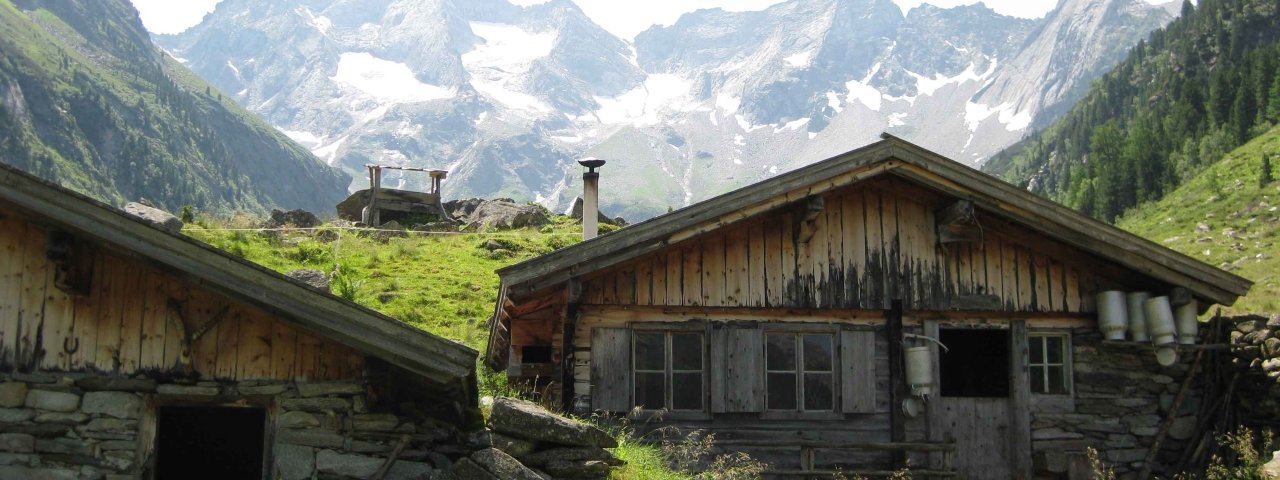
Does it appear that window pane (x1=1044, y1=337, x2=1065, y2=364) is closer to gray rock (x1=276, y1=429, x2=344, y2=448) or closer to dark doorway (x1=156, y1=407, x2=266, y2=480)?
gray rock (x1=276, y1=429, x2=344, y2=448)

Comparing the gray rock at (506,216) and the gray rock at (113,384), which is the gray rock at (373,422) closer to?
the gray rock at (113,384)

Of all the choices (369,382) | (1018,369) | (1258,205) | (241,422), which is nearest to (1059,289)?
(1018,369)

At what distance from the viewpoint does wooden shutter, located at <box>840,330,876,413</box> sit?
14070 mm

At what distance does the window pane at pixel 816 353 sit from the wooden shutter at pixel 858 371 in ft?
0.60

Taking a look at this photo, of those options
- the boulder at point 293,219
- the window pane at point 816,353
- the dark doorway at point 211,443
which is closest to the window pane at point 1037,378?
the window pane at point 816,353

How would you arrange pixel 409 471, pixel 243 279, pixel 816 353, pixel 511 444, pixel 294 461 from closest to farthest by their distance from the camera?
pixel 243 279 < pixel 294 461 < pixel 409 471 < pixel 511 444 < pixel 816 353

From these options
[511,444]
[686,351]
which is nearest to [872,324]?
[686,351]

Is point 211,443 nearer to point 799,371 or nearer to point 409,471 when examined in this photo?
point 409,471

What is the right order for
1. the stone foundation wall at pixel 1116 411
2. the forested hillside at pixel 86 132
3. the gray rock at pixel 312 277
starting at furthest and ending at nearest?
the forested hillside at pixel 86 132, the gray rock at pixel 312 277, the stone foundation wall at pixel 1116 411

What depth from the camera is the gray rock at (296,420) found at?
400 inches

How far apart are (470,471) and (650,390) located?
412 cm

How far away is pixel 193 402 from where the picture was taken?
403 inches

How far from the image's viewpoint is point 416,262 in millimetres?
27328

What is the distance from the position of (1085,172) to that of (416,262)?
104735mm
